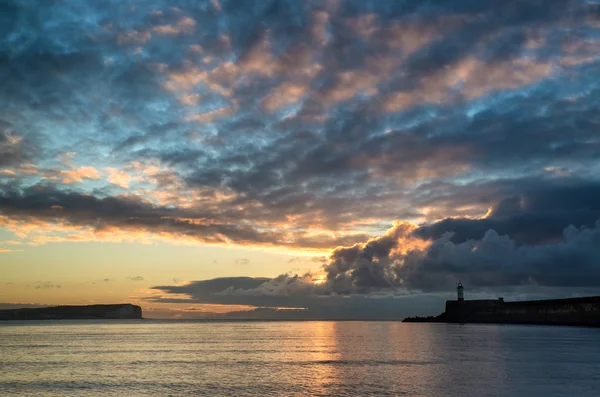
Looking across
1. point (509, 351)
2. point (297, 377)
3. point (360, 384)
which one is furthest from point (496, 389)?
point (509, 351)

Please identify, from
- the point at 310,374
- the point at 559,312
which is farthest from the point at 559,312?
the point at 310,374

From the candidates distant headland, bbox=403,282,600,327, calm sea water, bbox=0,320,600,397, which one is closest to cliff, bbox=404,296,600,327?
distant headland, bbox=403,282,600,327

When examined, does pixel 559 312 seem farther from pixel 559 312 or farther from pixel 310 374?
pixel 310 374

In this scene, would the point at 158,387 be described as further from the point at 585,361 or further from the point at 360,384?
the point at 585,361

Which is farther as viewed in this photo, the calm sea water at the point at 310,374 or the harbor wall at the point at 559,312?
the harbor wall at the point at 559,312

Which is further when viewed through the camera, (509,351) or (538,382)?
(509,351)

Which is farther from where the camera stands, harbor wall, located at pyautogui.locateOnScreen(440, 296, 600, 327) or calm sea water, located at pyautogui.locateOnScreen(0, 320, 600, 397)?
harbor wall, located at pyautogui.locateOnScreen(440, 296, 600, 327)

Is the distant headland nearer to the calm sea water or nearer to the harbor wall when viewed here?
the harbor wall

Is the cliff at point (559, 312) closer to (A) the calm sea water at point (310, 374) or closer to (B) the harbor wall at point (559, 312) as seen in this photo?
(B) the harbor wall at point (559, 312)

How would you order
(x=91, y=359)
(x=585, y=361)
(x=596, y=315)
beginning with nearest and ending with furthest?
(x=585, y=361) → (x=91, y=359) → (x=596, y=315)

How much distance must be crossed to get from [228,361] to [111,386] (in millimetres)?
23190

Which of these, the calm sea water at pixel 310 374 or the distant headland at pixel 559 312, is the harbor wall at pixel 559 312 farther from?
the calm sea water at pixel 310 374

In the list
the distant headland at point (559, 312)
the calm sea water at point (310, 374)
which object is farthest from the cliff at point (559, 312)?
the calm sea water at point (310, 374)

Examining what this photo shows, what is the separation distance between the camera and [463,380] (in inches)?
1880
